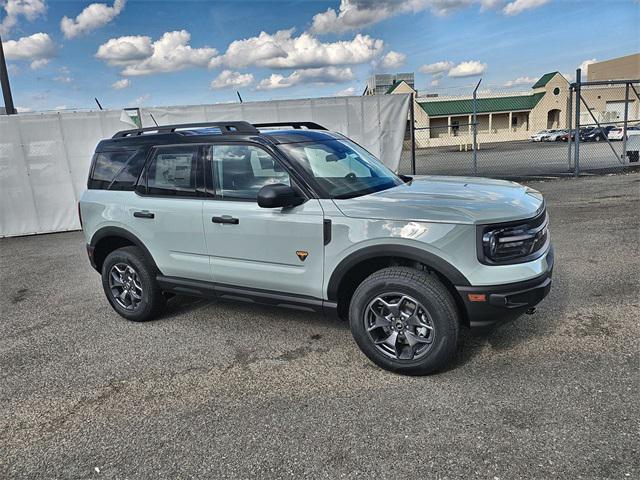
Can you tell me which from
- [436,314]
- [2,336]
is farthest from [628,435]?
[2,336]

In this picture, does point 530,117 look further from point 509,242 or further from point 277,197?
point 277,197

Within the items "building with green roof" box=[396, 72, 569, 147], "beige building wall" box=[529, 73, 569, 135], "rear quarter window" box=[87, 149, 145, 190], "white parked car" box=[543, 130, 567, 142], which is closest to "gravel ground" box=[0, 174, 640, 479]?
"rear quarter window" box=[87, 149, 145, 190]

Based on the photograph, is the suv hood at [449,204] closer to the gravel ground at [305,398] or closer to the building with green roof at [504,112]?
the gravel ground at [305,398]

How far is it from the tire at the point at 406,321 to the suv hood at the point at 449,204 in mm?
413

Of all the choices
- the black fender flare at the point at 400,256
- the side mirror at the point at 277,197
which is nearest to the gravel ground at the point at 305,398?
the black fender flare at the point at 400,256

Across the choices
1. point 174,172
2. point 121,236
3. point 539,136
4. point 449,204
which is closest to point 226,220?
point 174,172

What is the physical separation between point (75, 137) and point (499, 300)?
9.83m

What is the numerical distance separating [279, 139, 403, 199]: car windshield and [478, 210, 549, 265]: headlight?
1.05m

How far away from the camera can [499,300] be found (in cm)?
316

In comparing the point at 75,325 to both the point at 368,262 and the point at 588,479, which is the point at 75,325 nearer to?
the point at 368,262

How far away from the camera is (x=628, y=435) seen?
2.66 metres

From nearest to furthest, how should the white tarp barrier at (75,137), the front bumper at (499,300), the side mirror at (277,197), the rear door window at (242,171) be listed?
the front bumper at (499,300)
the side mirror at (277,197)
the rear door window at (242,171)
the white tarp barrier at (75,137)

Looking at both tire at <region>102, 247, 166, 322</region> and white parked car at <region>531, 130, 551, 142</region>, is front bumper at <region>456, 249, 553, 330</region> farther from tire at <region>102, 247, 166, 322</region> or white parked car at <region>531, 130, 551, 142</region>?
white parked car at <region>531, 130, 551, 142</region>

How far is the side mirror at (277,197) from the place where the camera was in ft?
11.7
